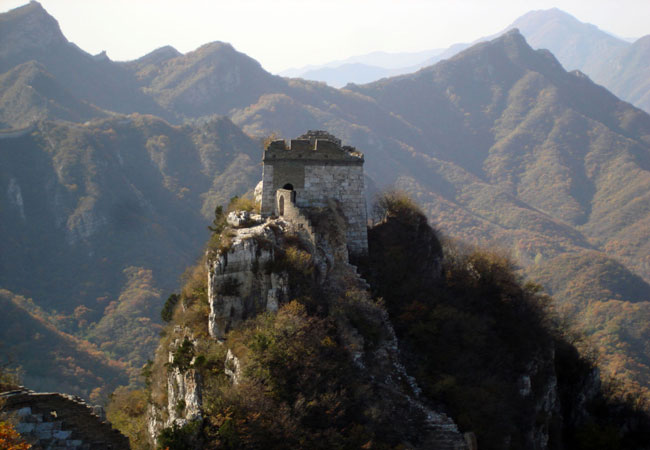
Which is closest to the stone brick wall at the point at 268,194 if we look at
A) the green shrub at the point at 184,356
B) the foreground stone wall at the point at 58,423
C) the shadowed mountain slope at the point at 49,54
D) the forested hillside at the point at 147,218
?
the green shrub at the point at 184,356

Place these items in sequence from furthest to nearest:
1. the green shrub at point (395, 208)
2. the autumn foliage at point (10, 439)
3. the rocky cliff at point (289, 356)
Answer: the green shrub at point (395, 208) < the rocky cliff at point (289, 356) < the autumn foliage at point (10, 439)

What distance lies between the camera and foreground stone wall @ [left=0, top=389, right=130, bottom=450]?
14.0 m

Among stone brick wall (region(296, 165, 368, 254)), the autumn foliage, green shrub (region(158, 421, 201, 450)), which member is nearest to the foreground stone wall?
the autumn foliage

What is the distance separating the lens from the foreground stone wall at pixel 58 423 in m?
14.0

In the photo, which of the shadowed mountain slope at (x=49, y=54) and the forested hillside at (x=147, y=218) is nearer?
the forested hillside at (x=147, y=218)

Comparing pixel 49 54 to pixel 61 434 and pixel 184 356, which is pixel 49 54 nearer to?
pixel 184 356

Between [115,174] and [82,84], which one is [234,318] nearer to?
[115,174]

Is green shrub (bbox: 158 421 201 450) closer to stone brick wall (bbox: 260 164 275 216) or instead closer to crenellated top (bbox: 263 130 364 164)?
stone brick wall (bbox: 260 164 275 216)

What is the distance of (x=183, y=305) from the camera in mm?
24969

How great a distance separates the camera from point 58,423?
1445cm

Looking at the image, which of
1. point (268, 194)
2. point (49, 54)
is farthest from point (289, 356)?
point (49, 54)

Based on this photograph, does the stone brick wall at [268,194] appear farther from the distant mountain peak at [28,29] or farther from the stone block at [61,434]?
the distant mountain peak at [28,29]

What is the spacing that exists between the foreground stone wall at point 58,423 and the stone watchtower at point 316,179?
13.0 metres

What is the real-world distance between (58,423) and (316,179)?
15172mm
